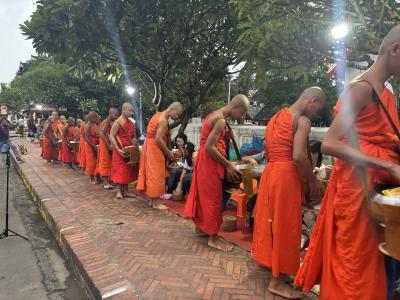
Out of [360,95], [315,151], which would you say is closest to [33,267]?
[315,151]

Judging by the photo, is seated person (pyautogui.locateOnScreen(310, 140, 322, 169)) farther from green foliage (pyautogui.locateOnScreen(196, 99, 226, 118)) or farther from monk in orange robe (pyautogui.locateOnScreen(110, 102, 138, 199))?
monk in orange robe (pyautogui.locateOnScreen(110, 102, 138, 199))

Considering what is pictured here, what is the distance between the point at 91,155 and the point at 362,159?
7.61 metres

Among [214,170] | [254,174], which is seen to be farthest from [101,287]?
[254,174]

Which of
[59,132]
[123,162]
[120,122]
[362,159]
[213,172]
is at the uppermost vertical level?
[120,122]

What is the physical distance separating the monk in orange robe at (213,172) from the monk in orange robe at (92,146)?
487 centimetres

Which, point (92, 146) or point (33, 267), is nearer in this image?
point (33, 267)

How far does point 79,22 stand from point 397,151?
5679mm

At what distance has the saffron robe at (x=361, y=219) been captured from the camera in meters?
2.07

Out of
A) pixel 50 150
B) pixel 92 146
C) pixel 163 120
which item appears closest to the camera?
pixel 163 120

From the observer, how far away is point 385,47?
206cm

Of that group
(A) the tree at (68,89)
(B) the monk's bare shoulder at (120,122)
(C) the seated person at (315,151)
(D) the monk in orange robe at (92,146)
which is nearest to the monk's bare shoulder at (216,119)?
(C) the seated person at (315,151)

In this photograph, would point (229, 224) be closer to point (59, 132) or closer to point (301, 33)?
point (301, 33)

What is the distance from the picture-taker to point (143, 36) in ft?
25.8

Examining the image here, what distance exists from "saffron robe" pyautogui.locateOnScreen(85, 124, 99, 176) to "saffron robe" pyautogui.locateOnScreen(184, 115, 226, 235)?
472 cm
